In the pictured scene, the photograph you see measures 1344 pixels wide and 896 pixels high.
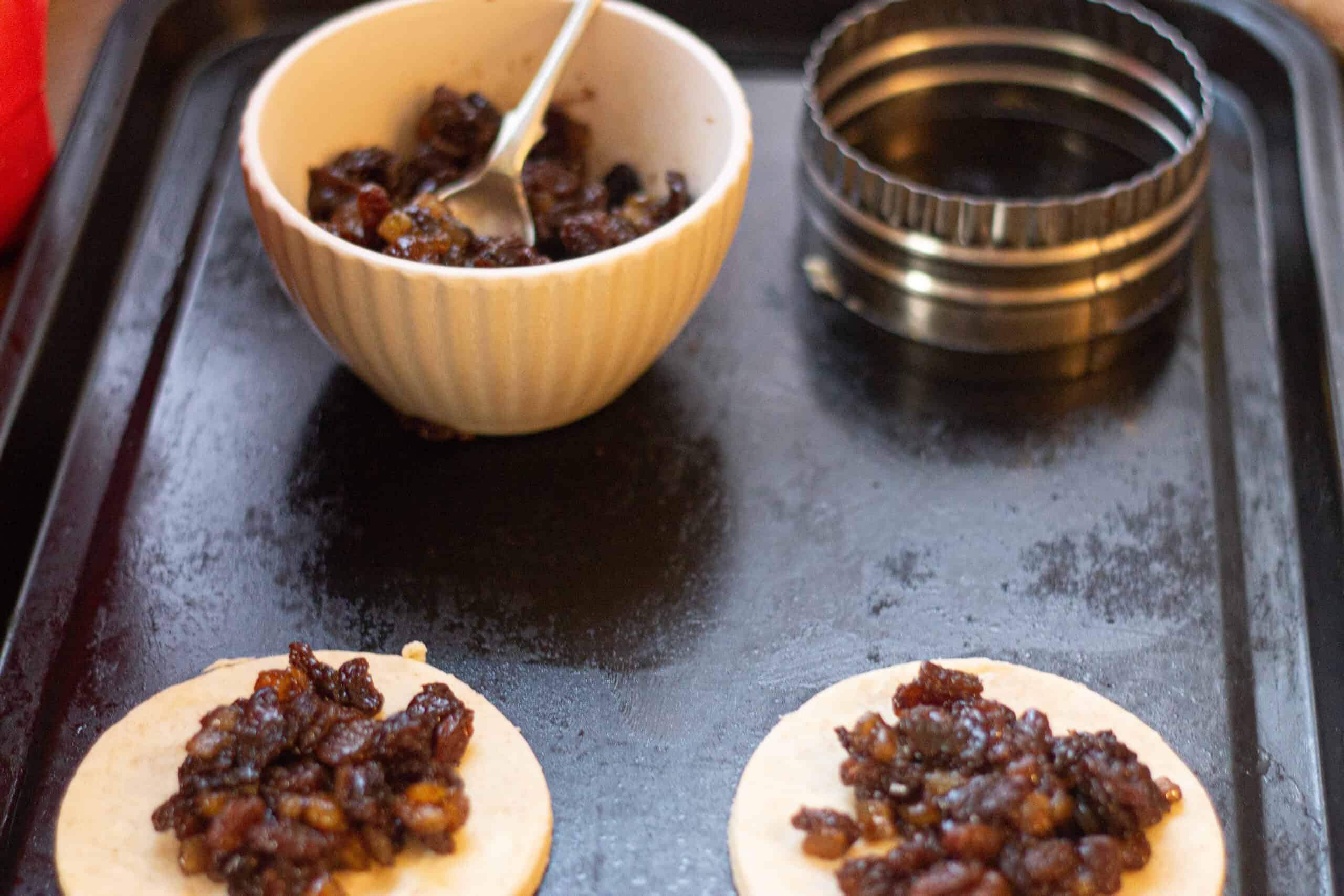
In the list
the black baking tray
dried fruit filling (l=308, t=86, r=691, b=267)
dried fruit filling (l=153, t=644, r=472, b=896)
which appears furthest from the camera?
dried fruit filling (l=308, t=86, r=691, b=267)

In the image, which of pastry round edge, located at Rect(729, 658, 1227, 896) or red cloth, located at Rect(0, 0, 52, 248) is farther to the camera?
red cloth, located at Rect(0, 0, 52, 248)

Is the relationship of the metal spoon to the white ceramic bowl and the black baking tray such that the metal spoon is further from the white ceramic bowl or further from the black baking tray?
the black baking tray

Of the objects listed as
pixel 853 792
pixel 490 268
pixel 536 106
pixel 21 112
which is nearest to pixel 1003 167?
pixel 536 106

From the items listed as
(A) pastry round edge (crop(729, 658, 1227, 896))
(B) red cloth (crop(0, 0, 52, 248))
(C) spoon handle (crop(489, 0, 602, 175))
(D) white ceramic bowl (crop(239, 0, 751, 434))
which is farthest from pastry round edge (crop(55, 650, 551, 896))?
(B) red cloth (crop(0, 0, 52, 248))

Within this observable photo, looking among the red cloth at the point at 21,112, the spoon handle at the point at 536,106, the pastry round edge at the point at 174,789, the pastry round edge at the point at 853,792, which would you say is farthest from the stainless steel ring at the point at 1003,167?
the red cloth at the point at 21,112

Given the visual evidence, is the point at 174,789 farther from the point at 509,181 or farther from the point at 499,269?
the point at 509,181

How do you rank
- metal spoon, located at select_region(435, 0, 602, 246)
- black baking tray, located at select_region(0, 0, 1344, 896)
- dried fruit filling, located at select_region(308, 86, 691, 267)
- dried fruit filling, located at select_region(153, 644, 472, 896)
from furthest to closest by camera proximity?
metal spoon, located at select_region(435, 0, 602, 246)
dried fruit filling, located at select_region(308, 86, 691, 267)
black baking tray, located at select_region(0, 0, 1344, 896)
dried fruit filling, located at select_region(153, 644, 472, 896)

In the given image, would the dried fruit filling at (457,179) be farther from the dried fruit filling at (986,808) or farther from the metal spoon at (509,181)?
the dried fruit filling at (986,808)

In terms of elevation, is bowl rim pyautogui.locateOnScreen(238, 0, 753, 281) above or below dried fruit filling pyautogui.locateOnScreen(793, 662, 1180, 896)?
above
